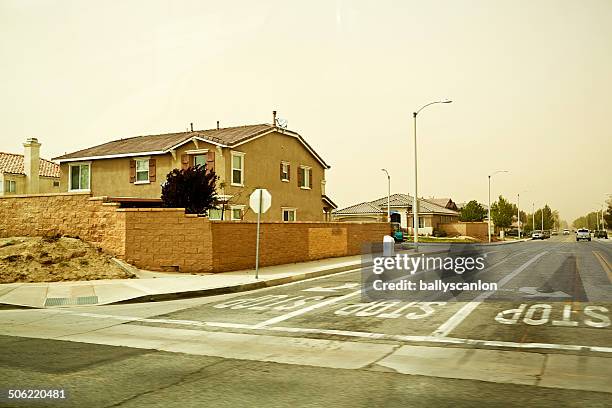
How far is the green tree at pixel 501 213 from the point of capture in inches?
3703

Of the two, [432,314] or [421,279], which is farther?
[421,279]

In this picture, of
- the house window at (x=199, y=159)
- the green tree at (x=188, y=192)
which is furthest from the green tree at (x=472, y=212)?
the green tree at (x=188, y=192)

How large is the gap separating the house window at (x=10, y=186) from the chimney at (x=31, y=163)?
3.69 ft

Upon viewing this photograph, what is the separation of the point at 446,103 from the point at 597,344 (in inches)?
950

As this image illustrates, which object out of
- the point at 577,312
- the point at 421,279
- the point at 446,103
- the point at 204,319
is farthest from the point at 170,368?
the point at 446,103

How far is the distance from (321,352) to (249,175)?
26.1 metres

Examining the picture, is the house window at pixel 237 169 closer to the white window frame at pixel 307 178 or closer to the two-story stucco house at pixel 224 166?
the two-story stucco house at pixel 224 166

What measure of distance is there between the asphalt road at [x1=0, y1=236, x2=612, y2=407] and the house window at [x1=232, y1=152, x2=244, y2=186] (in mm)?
19177

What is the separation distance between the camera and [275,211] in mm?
35031

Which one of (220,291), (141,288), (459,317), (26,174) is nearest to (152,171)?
(26,174)

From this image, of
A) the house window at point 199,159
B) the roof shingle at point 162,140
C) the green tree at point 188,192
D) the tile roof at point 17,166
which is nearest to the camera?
the green tree at point 188,192

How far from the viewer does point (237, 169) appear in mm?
32500

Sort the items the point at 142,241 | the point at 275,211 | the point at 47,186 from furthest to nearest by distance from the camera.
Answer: the point at 47,186, the point at 275,211, the point at 142,241

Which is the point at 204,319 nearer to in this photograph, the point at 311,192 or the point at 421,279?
the point at 421,279
